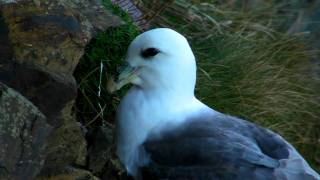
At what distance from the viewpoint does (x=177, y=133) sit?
11.2ft

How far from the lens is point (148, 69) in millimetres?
3457

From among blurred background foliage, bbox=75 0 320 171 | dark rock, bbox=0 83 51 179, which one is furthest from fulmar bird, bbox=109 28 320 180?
dark rock, bbox=0 83 51 179

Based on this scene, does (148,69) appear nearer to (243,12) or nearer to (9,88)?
(9,88)

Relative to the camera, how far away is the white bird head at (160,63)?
3.41 m

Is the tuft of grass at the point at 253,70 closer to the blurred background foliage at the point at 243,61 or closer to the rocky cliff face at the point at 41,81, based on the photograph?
the blurred background foliage at the point at 243,61

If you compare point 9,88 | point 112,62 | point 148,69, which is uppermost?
point 9,88

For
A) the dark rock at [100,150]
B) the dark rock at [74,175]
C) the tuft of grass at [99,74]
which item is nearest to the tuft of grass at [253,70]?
the tuft of grass at [99,74]

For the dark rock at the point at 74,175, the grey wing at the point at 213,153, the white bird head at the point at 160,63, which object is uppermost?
the white bird head at the point at 160,63

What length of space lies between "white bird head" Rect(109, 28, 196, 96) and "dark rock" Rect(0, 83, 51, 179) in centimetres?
70

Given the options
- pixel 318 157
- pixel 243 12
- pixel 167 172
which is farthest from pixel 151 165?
pixel 243 12

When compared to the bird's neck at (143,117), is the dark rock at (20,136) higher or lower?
higher

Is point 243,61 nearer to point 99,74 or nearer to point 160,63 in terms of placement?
point 99,74

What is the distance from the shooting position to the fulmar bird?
10.8ft

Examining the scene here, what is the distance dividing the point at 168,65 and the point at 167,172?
0.43 m
